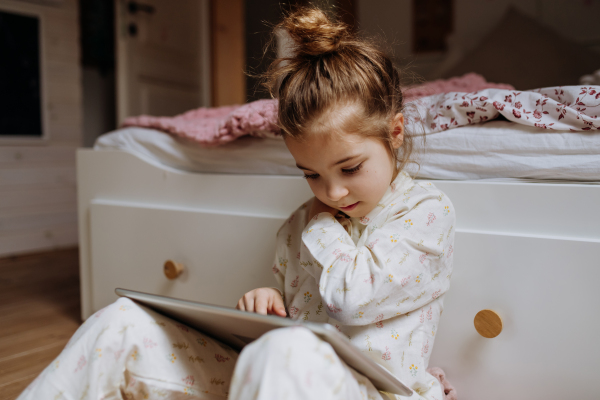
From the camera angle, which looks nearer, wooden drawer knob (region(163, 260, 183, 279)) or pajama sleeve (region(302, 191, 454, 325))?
pajama sleeve (region(302, 191, 454, 325))

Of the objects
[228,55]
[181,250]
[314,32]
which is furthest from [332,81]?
[228,55]

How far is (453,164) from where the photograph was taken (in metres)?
0.79

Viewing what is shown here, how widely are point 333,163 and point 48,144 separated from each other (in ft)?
7.19

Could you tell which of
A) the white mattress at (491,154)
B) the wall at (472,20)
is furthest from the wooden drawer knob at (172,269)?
the wall at (472,20)

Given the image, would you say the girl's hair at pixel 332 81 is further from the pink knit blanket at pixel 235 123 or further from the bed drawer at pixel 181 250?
the bed drawer at pixel 181 250

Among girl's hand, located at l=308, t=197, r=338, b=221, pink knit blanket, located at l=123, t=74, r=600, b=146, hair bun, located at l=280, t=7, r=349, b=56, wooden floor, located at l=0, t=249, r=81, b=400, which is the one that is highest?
hair bun, located at l=280, t=7, r=349, b=56

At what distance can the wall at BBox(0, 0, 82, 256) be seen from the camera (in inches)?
87.3

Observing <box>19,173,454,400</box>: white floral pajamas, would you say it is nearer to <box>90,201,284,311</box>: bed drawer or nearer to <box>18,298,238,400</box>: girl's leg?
<box>18,298,238,400</box>: girl's leg

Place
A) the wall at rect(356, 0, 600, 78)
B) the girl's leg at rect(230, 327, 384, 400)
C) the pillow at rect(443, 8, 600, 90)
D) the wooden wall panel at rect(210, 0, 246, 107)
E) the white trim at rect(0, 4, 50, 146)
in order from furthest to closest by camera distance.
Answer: the wooden wall panel at rect(210, 0, 246, 107) < the white trim at rect(0, 4, 50, 146) < the wall at rect(356, 0, 600, 78) < the pillow at rect(443, 8, 600, 90) < the girl's leg at rect(230, 327, 384, 400)

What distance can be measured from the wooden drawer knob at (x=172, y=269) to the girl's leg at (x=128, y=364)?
423mm

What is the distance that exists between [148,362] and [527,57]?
6.81 ft

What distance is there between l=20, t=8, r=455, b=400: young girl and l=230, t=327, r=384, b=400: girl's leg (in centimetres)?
8

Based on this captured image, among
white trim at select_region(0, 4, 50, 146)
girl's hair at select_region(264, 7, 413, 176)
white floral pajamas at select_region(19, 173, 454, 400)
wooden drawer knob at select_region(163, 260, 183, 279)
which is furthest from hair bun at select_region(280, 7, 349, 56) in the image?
white trim at select_region(0, 4, 50, 146)

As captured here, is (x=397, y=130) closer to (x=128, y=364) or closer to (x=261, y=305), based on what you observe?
(x=261, y=305)
